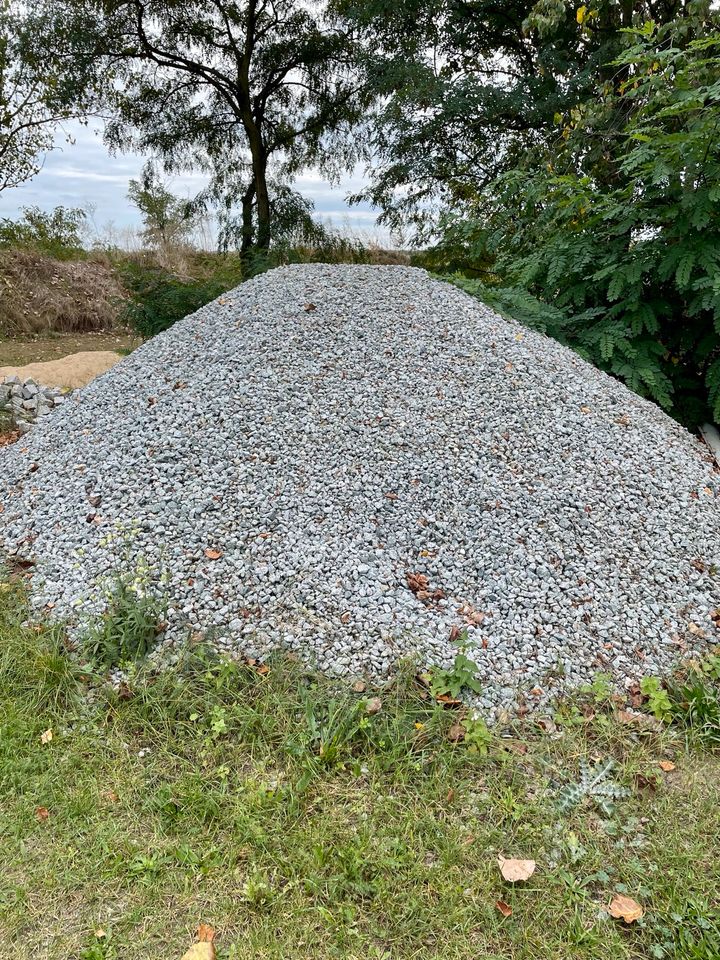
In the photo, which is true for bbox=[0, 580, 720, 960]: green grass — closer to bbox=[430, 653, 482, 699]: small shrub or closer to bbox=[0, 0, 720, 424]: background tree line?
bbox=[430, 653, 482, 699]: small shrub

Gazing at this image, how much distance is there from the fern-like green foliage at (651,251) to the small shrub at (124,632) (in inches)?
121

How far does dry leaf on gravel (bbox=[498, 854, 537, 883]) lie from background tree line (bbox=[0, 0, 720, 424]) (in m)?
3.04

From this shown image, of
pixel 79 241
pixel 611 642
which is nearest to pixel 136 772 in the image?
pixel 611 642

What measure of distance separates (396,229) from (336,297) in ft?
19.5

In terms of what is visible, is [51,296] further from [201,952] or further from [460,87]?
[201,952]

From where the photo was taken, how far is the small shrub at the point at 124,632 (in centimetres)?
226

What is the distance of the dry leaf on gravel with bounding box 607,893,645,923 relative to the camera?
1.57 meters

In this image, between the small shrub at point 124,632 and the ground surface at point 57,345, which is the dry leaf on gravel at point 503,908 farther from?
the ground surface at point 57,345

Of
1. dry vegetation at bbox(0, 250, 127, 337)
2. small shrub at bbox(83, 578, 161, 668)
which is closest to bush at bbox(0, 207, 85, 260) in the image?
dry vegetation at bbox(0, 250, 127, 337)

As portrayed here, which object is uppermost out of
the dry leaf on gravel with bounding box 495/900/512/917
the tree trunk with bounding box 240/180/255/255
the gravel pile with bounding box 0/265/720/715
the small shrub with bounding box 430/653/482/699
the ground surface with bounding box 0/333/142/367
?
the tree trunk with bounding box 240/180/255/255

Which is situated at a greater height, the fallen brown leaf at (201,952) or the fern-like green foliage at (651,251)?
the fern-like green foliage at (651,251)

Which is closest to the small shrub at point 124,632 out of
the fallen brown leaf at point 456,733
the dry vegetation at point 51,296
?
the fallen brown leaf at point 456,733

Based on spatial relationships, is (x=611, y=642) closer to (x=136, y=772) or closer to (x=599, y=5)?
(x=136, y=772)

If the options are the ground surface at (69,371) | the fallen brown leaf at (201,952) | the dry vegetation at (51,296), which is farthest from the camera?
the dry vegetation at (51,296)
